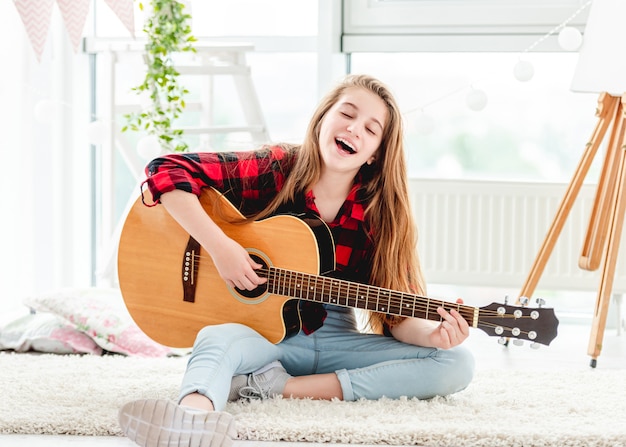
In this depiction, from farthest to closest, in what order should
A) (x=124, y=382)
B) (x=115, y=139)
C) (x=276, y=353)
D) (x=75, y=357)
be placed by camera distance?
(x=115, y=139) → (x=75, y=357) → (x=124, y=382) → (x=276, y=353)

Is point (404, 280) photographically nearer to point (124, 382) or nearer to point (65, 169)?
point (124, 382)

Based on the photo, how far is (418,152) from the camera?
3.33 m

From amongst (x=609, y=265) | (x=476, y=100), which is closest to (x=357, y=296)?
(x=609, y=265)

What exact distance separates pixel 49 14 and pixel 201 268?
62 cm

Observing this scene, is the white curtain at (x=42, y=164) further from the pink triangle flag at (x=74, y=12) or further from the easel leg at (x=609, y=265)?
the easel leg at (x=609, y=265)

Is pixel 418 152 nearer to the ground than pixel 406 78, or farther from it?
nearer to the ground

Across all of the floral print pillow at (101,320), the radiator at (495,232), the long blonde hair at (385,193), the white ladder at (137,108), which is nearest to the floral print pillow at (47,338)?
the floral print pillow at (101,320)

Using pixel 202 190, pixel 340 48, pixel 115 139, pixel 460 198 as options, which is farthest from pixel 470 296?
pixel 202 190

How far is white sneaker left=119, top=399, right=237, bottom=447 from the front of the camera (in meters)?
1.40

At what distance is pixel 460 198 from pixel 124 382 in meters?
1.56

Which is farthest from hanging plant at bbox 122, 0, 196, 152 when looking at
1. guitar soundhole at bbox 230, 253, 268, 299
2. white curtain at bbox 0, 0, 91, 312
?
guitar soundhole at bbox 230, 253, 268, 299

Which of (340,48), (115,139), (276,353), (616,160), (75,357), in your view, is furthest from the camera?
(340,48)

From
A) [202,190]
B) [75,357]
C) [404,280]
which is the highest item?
[202,190]

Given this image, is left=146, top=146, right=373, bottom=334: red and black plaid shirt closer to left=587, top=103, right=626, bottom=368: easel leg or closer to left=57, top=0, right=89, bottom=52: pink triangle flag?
left=57, top=0, right=89, bottom=52: pink triangle flag
